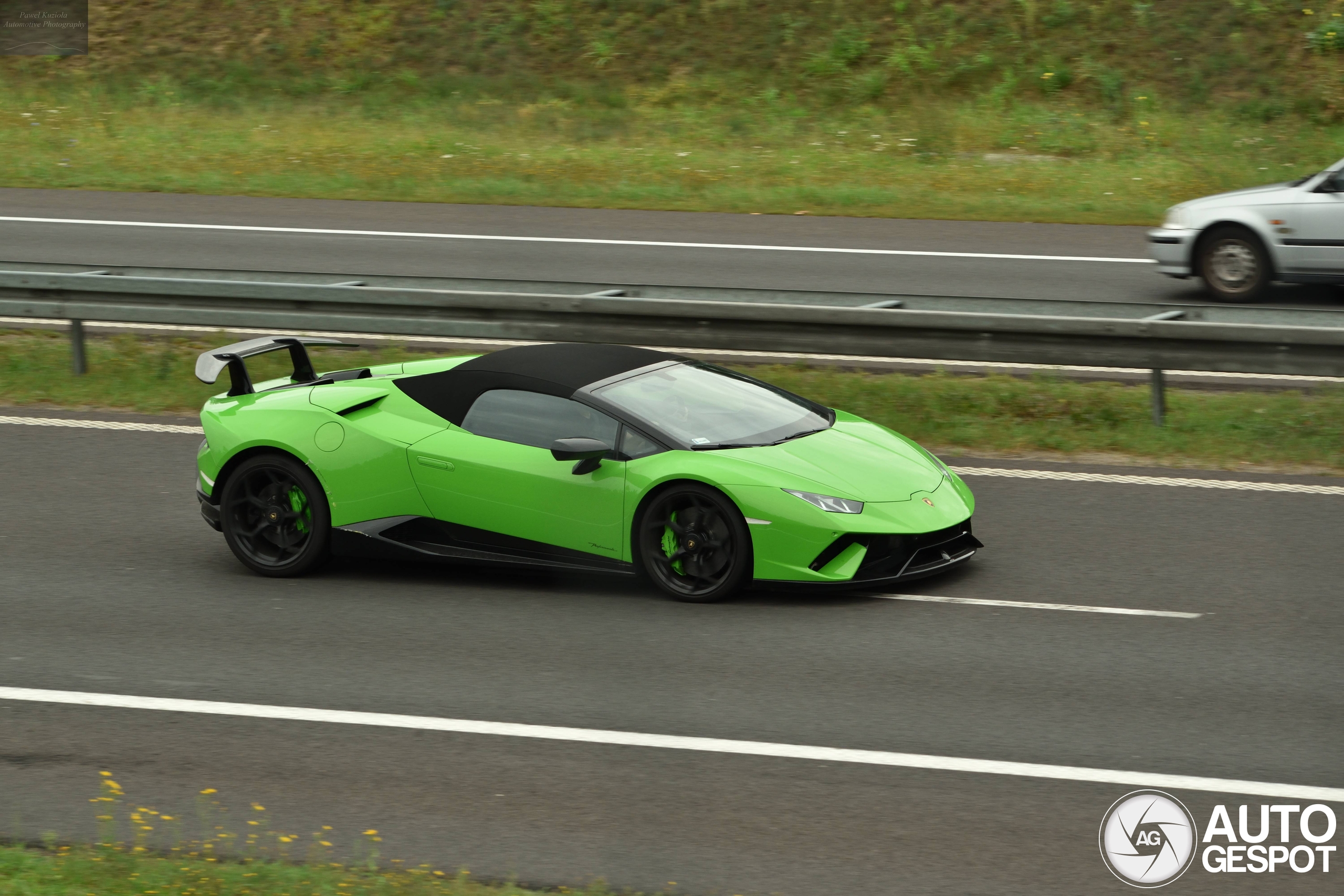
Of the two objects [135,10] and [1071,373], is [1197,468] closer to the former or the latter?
[1071,373]

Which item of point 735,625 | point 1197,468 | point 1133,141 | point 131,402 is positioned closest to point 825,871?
point 735,625

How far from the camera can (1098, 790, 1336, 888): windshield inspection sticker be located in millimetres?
5363

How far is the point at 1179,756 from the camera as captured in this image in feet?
20.3

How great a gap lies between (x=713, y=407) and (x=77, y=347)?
21.8 ft

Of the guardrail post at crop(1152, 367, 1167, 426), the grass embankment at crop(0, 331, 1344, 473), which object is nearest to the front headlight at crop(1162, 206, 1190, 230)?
the grass embankment at crop(0, 331, 1344, 473)

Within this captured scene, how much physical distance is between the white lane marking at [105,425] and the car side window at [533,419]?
13.0ft

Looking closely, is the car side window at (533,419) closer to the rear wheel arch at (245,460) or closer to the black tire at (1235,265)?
the rear wheel arch at (245,460)

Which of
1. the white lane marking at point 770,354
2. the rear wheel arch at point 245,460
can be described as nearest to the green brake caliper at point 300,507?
the rear wheel arch at point 245,460

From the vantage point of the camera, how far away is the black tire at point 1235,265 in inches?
600

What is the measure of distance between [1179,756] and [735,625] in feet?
7.51

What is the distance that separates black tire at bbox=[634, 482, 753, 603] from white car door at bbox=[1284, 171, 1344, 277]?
9.34 metres

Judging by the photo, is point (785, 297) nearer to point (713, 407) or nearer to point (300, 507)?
point (713, 407)

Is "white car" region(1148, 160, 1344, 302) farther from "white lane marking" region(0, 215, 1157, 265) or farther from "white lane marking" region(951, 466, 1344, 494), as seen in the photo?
"white lane marking" region(951, 466, 1344, 494)

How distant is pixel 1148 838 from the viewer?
5.60m
